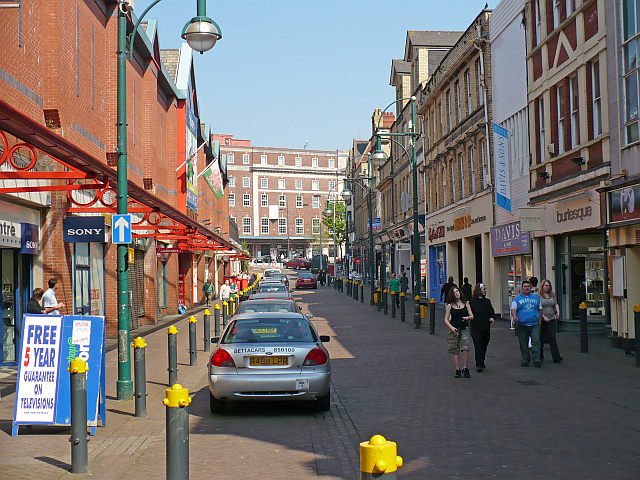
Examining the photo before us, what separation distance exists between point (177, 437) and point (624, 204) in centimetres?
1329

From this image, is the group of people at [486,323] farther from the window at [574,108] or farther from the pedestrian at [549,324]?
the window at [574,108]

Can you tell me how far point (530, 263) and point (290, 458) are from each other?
1772 centimetres

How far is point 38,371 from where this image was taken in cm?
893

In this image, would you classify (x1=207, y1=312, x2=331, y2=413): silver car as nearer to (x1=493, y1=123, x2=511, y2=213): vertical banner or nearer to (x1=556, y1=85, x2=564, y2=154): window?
(x1=556, y1=85, x2=564, y2=154): window

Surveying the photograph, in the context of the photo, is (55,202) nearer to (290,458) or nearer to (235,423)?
(235,423)

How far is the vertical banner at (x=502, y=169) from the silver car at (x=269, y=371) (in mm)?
16506

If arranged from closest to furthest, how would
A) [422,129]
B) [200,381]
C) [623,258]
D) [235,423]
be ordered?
1. [235,423]
2. [200,381]
3. [623,258]
4. [422,129]

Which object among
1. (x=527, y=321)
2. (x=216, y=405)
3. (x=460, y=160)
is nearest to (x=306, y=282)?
(x=460, y=160)

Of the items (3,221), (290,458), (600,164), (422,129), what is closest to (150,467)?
(290,458)

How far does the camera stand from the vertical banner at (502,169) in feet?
84.2

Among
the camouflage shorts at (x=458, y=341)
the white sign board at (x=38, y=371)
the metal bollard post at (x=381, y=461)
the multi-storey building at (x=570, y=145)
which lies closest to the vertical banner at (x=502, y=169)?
the multi-storey building at (x=570, y=145)

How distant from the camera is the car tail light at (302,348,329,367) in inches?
403

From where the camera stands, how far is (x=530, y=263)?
24078 mm

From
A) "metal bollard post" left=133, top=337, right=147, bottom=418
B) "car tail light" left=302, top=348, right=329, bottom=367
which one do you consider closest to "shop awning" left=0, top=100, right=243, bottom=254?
"metal bollard post" left=133, top=337, right=147, bottom=418
